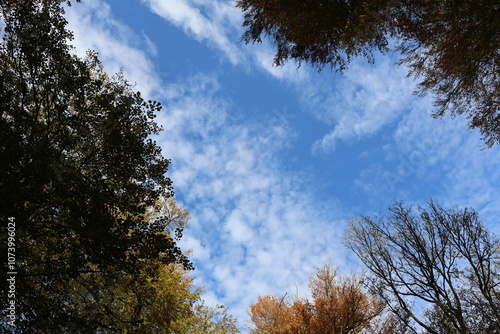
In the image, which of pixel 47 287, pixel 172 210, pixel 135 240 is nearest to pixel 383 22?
pixel 135 240

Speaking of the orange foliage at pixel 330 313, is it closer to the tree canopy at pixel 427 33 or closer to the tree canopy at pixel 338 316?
the tree canopy at pixel 338 316

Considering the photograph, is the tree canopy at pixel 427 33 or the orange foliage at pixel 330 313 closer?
the tree canopy at pixel 427 33

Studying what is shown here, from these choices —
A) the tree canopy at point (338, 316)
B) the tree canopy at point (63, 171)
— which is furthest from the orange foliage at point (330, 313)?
the tree canopy at point (63, 171)

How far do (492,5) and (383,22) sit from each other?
2.19 meters

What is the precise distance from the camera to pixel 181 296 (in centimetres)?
1254

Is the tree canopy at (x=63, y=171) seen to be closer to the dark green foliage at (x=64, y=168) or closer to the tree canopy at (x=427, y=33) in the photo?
the dark green foliage at (x=64, y=168)

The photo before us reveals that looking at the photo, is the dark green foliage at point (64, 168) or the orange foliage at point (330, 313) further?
the orange foliage at point (330, 313)

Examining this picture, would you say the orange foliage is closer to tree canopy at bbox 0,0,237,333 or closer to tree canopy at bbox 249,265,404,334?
tree canopy at bbox 249,265,404,334

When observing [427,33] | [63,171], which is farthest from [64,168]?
[427,33]

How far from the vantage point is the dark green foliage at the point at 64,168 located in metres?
5.59

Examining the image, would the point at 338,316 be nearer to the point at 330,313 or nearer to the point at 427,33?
the point at 330,313

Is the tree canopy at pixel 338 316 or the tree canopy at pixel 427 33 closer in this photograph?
the tree canopy at pixel 427 33

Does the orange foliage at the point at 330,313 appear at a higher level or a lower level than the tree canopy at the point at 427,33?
lower

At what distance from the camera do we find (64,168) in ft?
18.7
